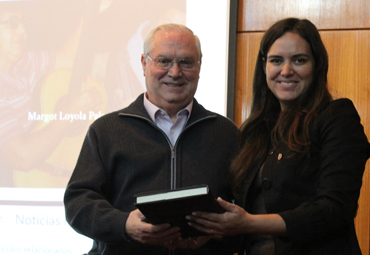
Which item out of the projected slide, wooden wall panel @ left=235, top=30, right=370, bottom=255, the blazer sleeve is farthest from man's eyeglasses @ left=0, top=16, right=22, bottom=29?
the blazer sleeve

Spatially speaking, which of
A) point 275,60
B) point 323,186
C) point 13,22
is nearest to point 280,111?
point 275,60

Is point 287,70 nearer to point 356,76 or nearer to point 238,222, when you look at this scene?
point 238,222

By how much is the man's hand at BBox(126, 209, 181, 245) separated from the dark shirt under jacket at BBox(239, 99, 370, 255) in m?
0.36

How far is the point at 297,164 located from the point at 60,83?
6.60 feet

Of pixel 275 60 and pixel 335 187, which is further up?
pixel 275 60

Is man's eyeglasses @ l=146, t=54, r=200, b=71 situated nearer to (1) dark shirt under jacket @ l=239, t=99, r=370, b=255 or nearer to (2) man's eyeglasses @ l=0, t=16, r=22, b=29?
(1) dark shirt under jacket @ l=239, t=99, r=370, b=255

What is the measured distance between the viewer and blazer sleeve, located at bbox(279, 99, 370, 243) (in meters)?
1.47

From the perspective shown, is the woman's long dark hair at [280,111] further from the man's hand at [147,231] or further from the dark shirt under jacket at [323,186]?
the man's hand at [147,231]

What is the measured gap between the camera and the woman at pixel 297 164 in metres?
1.49

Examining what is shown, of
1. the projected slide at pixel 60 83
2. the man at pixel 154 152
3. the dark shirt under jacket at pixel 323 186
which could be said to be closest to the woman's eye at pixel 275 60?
the dark shirt under jacket at pixel 323 186

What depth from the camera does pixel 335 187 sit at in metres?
1.49

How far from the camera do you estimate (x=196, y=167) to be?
6.38ft

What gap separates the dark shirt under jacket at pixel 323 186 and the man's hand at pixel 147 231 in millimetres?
362

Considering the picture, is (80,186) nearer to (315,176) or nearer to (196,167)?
(196,167)
